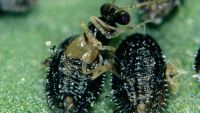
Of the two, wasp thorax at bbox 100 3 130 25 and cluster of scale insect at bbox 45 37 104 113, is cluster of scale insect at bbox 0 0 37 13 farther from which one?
cluster of scale insect at bbox 45 37 104 113

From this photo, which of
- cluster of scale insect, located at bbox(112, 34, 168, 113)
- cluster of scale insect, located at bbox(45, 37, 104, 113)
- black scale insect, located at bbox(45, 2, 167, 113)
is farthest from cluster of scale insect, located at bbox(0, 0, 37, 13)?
cluster of scale insect, located at bbox(112, 34, 168, 113)

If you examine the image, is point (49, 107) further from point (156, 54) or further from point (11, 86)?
point (156, 54)

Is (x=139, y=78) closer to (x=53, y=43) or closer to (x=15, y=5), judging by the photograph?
(x=53, y=43)

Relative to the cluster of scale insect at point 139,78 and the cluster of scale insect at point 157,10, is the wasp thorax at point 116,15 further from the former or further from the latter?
the cluster of scale insect at point 157,10

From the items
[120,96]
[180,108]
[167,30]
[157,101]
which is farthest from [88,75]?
[167,30]

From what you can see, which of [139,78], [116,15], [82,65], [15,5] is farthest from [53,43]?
[139,78]

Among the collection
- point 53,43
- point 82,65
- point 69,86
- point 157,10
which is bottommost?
point 53,43
